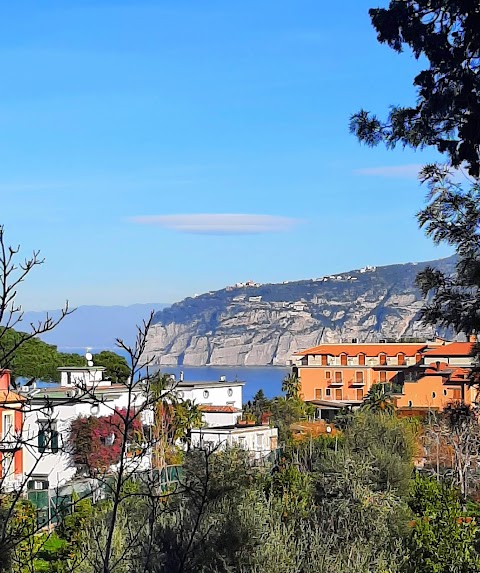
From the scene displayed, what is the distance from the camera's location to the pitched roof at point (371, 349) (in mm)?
64750

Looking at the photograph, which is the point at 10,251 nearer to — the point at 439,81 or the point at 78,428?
the point at 439,81

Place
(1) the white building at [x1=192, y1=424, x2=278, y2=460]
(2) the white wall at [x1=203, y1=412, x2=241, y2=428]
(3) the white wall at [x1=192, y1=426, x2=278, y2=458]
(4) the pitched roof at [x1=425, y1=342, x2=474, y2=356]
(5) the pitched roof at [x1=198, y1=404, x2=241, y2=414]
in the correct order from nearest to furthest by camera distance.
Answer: (3) the white wall at [x1=192, y1=426, x2=278, y2=458] < (1) the white building at [x1=192, y1=424, x2=278, y2=460] < (2) the white wall at [x1=203, y1=412, x2=241, y2=428] < (5) the pitched roof at [x1=198, y1=404, x2=241, y2=414] < (4) the pitched roof at [x1=425, y1=342, x2=474, y2=356]

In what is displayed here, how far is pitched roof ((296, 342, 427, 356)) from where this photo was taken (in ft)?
212

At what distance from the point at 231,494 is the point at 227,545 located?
204 centimetres

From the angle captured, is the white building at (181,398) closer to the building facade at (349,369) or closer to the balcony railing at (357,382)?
the building facade at (349,369)

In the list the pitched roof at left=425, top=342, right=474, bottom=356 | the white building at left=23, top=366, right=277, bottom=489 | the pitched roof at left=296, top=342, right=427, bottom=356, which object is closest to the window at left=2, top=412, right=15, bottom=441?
the white building at left=23, top=366, right=277, bottom=489

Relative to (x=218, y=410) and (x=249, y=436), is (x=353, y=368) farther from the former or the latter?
(x=249, y=436)

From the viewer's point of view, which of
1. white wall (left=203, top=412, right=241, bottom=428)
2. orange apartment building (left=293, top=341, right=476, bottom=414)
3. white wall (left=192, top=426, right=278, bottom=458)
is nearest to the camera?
white wall (left=192, top=426, right=278, bottom=458)

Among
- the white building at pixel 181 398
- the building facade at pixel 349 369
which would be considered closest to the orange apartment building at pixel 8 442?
the white building at pixel 181 398

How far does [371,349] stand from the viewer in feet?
215

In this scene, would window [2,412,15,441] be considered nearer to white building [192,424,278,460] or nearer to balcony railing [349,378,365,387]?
white building [192,424,278,460]

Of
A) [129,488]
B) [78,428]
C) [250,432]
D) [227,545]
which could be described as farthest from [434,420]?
[227,545]

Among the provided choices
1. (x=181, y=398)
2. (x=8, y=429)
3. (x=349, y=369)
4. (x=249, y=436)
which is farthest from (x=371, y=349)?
(x=8, y=429)

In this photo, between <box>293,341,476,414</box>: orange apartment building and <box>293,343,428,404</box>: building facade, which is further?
<box>293,343,428,404</box>: building facade
